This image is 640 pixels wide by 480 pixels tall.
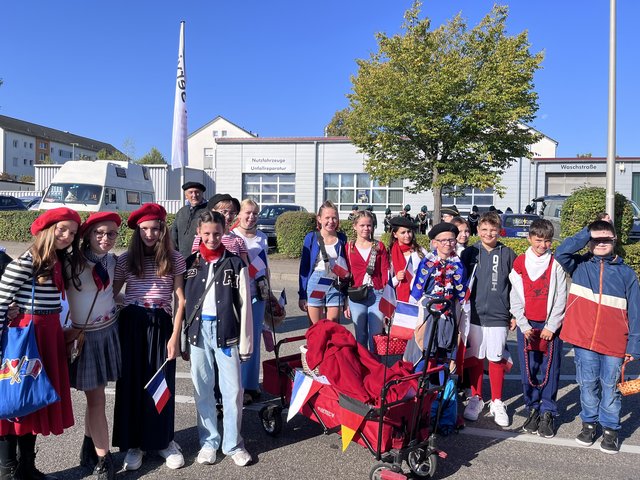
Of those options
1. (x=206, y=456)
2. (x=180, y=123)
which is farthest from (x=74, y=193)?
(x=206, y=456)

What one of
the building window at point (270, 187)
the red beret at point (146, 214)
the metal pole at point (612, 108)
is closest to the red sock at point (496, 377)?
the red beret at point (146, 214)

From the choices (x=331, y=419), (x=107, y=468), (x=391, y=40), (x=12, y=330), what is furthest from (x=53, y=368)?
(x=391, y=40)

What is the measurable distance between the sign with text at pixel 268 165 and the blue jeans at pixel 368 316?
87.6 feet

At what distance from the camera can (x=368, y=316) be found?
205 inches

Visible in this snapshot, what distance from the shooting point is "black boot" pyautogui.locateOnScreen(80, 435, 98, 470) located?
11.9ft

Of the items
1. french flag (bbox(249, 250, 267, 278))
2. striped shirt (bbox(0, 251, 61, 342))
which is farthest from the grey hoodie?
striped shirt (bbox(0, 251, 61, 342))

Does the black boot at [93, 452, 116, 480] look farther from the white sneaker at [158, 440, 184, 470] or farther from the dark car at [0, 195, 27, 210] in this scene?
the dark car at [0, 195, 27, 210]

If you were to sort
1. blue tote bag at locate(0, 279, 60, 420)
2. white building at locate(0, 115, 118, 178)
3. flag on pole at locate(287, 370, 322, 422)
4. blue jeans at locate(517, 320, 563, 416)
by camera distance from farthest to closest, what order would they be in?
white building at locate(0, 115, 118, 178) → blue jeans at locate(517, 320, 563, 416) → flag on pole at locate(287, 370, 322, 422) → blue tote bag at locate(0, 279, 60, 420)

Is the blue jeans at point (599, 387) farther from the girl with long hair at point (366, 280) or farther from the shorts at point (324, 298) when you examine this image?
the shorts at point (324, 298)

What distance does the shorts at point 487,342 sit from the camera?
4.55 meters

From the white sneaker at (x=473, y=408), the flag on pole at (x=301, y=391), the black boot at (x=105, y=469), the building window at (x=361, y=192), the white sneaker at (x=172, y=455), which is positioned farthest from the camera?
the building window at (x=361, y=192)

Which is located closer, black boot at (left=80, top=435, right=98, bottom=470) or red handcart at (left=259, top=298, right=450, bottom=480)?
red handcart at (left=259, top=298, right=450, bottom=480)

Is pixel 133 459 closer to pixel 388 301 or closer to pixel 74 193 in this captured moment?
pixel 388 301

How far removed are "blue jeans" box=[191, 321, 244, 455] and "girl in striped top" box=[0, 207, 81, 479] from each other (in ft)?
2.75
